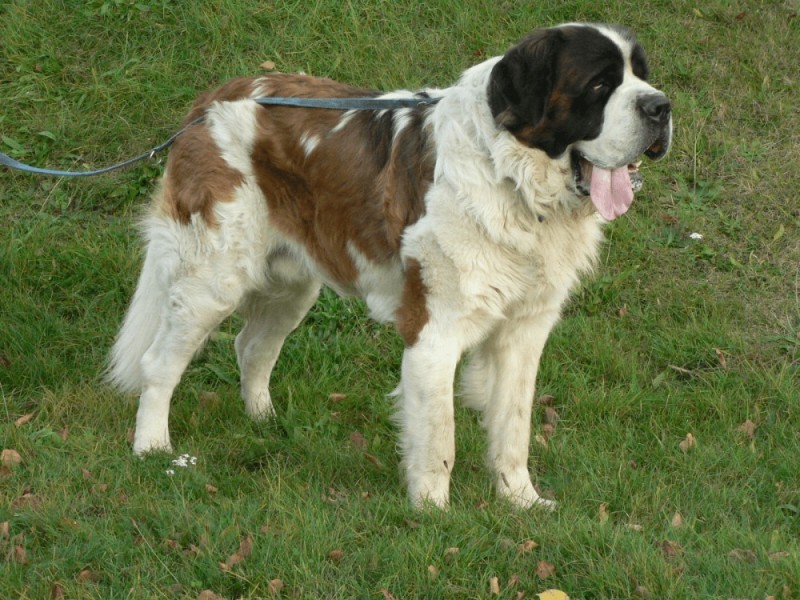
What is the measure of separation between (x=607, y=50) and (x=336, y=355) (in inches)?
103

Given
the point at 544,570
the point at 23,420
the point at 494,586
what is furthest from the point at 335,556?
the point at 23,420

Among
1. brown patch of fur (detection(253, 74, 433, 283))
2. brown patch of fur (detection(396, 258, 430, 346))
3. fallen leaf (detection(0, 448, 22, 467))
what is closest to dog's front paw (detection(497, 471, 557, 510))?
brown patch of fur (detection(396, 258, 430, 346))

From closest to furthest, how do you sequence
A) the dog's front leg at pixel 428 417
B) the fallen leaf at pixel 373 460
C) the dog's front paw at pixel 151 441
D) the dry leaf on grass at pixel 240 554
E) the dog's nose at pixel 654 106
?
1. the dry leaf on grass at pixel 240 554
2. the dog's nose at pixel 654 106
3. the dog's front leg at pixel 428 417
4. the fallen leaf at pixel 373 460
5. the dog's front paw at pixel 151 441

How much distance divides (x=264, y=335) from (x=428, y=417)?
143 centimetres

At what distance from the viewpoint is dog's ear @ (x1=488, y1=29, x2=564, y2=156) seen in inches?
171

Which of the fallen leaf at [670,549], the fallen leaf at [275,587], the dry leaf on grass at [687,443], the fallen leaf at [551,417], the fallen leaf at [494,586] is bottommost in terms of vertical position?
the fallen leaf at [551,417]

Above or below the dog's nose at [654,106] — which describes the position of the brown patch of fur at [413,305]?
below

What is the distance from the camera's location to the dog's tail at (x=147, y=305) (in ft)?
17.6

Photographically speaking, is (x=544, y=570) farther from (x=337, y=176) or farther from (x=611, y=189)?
(x=337, y=176)

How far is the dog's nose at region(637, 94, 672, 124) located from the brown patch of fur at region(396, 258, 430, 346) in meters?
1.04

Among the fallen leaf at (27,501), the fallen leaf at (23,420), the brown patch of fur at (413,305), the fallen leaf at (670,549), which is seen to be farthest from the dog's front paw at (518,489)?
the fallen leaf at (23,420)

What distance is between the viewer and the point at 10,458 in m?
4.93

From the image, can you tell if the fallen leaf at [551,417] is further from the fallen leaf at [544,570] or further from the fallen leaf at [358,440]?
the fallen leaf at [544,570]

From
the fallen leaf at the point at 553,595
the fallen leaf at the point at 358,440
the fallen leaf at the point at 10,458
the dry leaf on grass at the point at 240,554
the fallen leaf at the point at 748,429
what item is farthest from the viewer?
the fallen leaf at the point at 748,429
